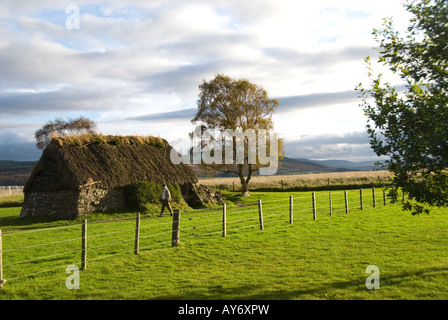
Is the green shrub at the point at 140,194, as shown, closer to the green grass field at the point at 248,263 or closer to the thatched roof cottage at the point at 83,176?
the thatched roof cottage at the point at 83,176

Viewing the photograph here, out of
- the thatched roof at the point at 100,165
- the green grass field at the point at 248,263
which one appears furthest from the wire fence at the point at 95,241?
the thatched roof at the point at 100,165

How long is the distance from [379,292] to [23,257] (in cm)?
1031

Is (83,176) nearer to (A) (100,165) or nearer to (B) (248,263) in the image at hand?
(A) (100,165)

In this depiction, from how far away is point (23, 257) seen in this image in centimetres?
1198

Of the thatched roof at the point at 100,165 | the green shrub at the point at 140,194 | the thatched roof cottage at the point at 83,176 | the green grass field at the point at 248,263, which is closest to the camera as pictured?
the green grass field at the point at 248,263

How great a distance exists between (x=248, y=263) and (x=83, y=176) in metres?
15.2

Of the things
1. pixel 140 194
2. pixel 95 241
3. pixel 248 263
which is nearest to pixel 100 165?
pixel 140 194

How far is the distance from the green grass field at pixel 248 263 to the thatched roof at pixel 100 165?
6503 millimetres

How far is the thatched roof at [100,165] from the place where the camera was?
23500 mm

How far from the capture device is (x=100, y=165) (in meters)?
24.8

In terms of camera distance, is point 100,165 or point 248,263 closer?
point 248,263

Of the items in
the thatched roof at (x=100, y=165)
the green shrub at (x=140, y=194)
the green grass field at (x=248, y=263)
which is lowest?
the green grass field at (x=248, y=263)

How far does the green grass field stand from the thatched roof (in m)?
6.50

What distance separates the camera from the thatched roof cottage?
75.5ft
